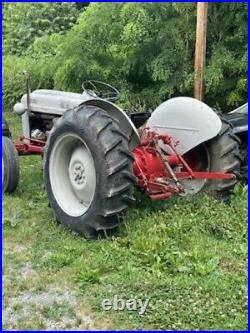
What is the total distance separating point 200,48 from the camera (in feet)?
22.2

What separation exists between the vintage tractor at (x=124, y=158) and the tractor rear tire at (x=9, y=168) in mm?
820

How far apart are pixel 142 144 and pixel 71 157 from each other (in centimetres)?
66

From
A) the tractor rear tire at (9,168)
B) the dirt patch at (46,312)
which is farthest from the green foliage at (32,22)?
the dirt patch at (46,312)

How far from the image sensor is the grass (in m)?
3.07

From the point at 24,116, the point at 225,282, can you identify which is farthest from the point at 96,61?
the point at 225,282

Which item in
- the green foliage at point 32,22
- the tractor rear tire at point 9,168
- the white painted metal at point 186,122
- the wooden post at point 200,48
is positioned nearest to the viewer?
the white painted metal at point 186,122

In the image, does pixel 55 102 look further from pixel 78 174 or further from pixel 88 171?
pixel 88 171

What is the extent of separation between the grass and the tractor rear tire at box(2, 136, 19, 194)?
0.48 metres

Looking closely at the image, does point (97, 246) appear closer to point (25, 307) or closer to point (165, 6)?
point (25, 307)

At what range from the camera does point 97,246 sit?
3.95 metres

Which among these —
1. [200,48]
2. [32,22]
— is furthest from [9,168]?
[32,22]

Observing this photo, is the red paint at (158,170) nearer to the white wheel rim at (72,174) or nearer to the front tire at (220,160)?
the front tire at (220,160)

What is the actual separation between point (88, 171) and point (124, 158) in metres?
0.45

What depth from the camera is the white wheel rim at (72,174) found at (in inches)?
167
